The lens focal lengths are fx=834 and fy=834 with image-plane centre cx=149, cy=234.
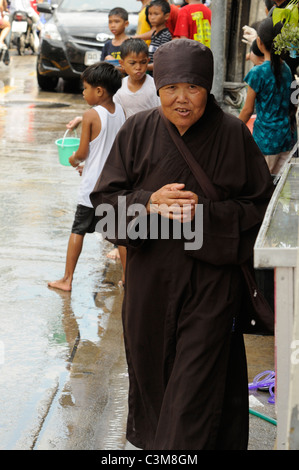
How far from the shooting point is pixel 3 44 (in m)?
17.8

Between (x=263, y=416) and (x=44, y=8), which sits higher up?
(x=263, y=416)

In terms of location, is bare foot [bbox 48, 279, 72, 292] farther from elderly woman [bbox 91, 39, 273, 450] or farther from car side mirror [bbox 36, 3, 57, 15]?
car side mirror [bbox 36, 3, 57, 15]

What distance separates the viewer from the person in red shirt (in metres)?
8.42

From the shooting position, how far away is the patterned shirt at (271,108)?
17.7 feet

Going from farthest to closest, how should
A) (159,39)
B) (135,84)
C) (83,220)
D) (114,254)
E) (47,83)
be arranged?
1. (47,83)
2. (159,39)
3. (114,254)
4. (135,84)
5. (83,220)

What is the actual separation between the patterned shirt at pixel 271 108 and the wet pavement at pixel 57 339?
136cm

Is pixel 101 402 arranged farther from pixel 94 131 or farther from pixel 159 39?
pixel 159 39

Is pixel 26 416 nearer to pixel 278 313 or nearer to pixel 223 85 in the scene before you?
pixel 278 313

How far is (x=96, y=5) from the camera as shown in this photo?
14258mm

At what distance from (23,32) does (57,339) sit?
15.8 meters

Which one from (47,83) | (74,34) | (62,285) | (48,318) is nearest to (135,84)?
(62,285)

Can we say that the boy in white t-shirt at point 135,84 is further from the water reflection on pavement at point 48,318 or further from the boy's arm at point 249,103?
the water reflection on pavement at point 48,318
